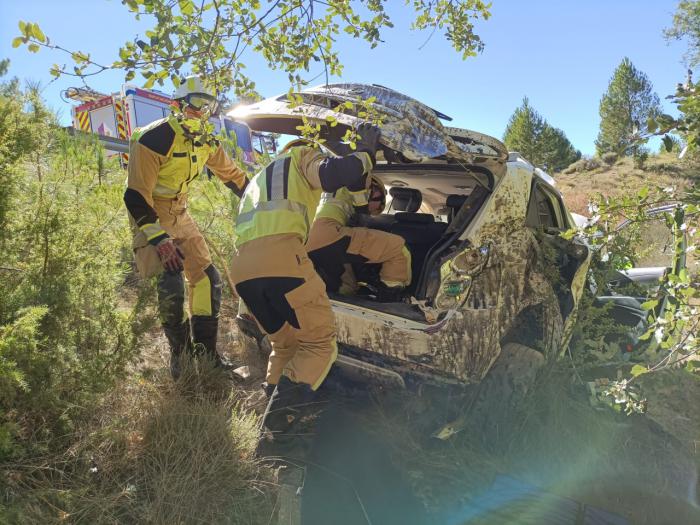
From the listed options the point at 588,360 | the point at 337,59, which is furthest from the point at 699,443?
the point at 337,59

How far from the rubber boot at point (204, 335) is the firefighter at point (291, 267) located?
3.00 ft

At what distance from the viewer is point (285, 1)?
181 cm

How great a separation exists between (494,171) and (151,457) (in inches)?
100

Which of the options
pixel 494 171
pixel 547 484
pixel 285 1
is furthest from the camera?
pixel 494 171

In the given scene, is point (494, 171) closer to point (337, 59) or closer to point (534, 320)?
point (534, 320)

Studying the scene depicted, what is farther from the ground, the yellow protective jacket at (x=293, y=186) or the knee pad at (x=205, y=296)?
the yellow protective jacket at (x=293, y=186)

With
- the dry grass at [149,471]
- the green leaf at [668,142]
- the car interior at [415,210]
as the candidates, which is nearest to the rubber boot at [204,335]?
the dry grass at [149,471]

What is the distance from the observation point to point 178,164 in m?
3.34

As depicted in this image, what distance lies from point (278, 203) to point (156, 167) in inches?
45.2

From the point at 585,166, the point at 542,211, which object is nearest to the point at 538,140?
the point at 585,166

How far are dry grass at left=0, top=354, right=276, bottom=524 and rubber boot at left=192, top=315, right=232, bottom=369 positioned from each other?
617 millimetres

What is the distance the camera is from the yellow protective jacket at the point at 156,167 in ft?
10.3

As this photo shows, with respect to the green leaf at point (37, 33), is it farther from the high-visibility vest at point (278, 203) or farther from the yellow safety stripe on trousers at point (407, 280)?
the yellow safety stripe on trousers at point (407, 280)

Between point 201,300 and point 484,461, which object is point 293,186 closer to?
point 201,300
